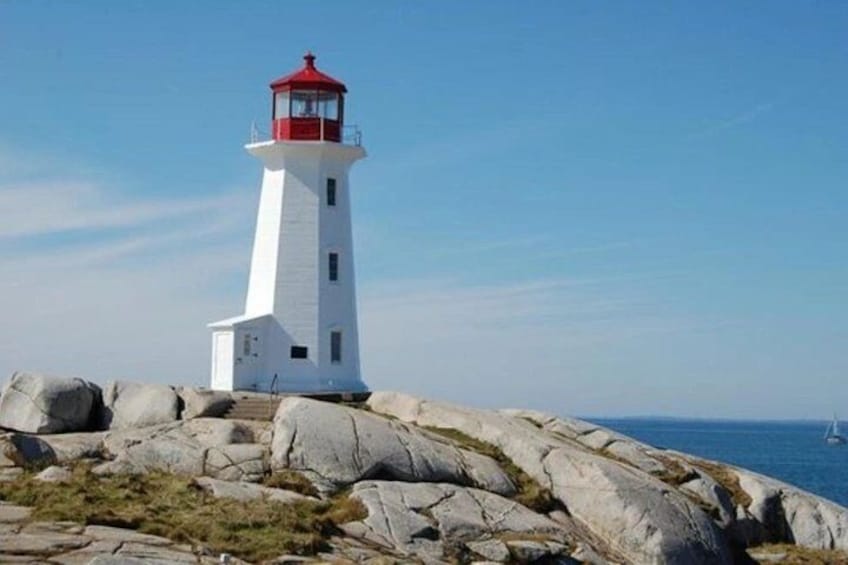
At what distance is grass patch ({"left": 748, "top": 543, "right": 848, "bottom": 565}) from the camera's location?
105 ft

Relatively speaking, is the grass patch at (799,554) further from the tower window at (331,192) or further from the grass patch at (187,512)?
the tower window at (331,192)

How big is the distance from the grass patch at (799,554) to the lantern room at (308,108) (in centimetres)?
1879

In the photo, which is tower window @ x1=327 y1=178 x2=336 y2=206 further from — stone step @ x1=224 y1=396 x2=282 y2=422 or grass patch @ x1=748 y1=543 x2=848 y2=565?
grass patch @ x1=748 y1=543 x2=848 y2=565

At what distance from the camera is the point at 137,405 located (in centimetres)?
3459

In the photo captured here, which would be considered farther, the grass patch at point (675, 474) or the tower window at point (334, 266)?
the tower window at point (334, 266)

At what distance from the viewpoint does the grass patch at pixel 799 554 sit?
32.0 metres

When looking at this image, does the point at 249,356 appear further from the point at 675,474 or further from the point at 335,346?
the point at 675,474

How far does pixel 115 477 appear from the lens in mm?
27797

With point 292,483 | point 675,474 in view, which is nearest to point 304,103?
point 675,474

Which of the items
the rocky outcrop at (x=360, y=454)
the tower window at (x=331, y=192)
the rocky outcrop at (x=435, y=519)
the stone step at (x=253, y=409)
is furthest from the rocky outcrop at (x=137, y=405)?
the tower window at (x=331, y=192)

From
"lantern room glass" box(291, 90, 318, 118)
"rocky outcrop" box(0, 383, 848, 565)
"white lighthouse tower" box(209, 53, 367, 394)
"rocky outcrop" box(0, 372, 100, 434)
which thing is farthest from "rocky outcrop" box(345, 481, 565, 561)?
"lantern room glass" box(291, 90, 318, 118)

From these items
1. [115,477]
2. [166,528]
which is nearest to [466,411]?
[115,477]

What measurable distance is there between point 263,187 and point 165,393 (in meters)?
10.4

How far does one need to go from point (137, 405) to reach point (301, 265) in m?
8.89
